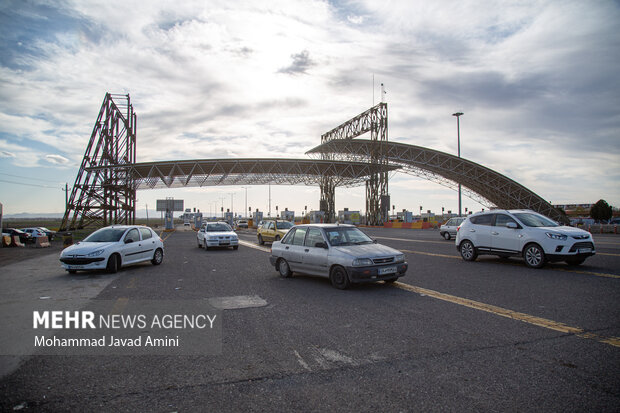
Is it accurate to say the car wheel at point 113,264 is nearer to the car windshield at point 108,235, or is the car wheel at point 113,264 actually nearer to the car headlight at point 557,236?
the car windshield at point 108,235

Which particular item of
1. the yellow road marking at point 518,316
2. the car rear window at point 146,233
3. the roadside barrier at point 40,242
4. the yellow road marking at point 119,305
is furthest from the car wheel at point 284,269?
the roadside barrier at point 40,242

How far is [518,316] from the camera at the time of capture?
5.86 m

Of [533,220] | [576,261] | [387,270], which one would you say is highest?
[533,220]

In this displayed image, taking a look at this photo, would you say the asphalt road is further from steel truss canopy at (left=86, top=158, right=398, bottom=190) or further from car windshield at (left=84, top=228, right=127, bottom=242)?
steel truss canopy at (left=86, top=158, right=398, bottom=190)

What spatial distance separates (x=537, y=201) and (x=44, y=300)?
65190 millimetres

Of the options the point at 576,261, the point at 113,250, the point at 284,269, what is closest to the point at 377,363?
the point at 284,269

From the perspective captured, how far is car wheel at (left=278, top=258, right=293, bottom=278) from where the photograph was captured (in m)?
10.1

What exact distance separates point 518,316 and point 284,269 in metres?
5.83

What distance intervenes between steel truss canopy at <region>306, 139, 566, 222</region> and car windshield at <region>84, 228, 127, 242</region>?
44445 mm

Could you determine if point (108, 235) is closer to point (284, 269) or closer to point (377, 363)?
point (284, 269)

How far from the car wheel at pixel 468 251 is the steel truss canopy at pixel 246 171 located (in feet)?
135

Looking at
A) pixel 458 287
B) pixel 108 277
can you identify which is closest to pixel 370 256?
pixel 458 287

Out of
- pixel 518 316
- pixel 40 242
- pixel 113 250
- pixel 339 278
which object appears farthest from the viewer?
pixel 40 242

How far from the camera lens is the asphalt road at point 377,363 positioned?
3.29 metres
